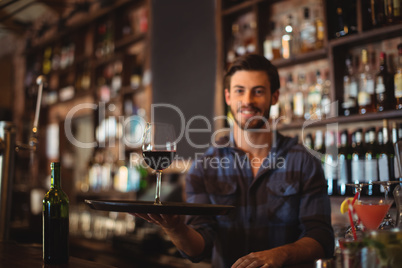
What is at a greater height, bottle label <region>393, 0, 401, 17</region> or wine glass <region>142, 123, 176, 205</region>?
bottle label <region>393, 0, 401, 17</region>

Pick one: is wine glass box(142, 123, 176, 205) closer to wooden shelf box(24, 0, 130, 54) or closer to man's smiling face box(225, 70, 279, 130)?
man's smiling face box(225, 70, 279, 130)

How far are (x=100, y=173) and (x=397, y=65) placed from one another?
278 centimetres

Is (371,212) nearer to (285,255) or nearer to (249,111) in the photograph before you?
(285,255)

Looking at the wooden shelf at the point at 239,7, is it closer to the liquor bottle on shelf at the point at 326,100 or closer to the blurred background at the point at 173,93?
the blurred background at the point at 173,93

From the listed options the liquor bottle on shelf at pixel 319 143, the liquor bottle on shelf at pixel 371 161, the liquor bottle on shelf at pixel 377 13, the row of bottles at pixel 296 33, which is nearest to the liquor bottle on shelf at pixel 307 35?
the row of bottles at pixel 296 33

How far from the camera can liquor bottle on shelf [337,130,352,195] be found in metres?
2.19

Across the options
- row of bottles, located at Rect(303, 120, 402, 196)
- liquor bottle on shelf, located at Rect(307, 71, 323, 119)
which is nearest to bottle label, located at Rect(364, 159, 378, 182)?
row of bottles, located at Rect(303, 120, 402, 196)

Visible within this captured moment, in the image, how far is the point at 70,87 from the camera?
4797 millimetres

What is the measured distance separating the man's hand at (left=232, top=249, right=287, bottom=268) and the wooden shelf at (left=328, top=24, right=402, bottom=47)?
1.38 metres

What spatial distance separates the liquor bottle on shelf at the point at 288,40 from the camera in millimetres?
2590

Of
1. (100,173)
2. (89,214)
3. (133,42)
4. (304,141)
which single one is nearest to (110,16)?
(133,42)

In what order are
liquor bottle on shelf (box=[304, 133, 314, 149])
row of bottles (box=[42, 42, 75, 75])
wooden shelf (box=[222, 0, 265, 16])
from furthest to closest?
1. row of bottles (box=[42, 42, 75, 75])
2. wooden shelf (box=[222, 0, 265, 16])
3. liquor bottle on shelf (box=[304, 133, 314, 149])

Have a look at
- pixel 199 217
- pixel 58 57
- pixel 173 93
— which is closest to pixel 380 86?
pixel 199 217

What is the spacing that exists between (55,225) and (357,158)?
5.18ft
